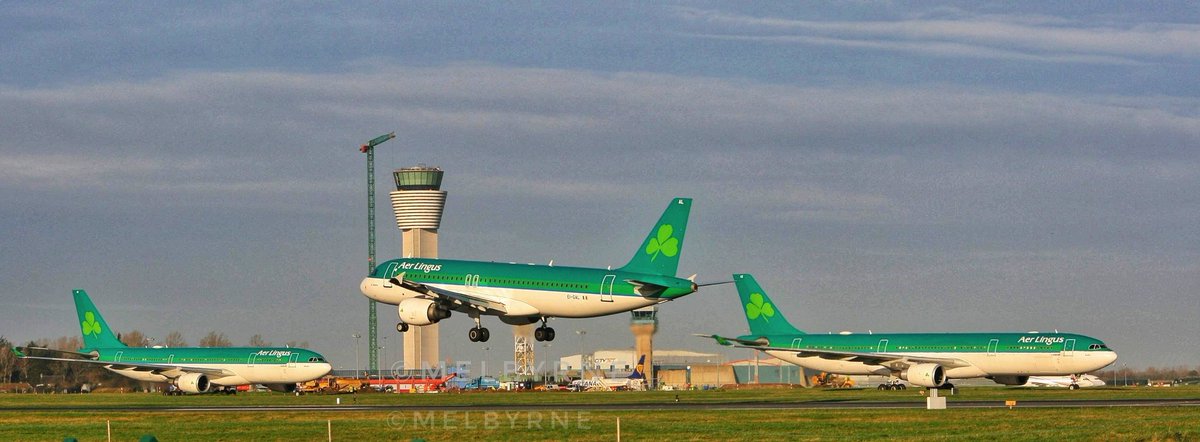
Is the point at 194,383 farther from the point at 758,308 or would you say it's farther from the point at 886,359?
the point at 886,359

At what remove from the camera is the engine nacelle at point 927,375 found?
4163 inches

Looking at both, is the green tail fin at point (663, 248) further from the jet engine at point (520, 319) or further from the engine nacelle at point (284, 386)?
the engine nacelle at point (284, 386)

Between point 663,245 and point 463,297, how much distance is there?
10.9 m

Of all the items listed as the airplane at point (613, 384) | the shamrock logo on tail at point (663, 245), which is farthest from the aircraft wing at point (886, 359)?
the shamrock logo on tail at point (663, 245)

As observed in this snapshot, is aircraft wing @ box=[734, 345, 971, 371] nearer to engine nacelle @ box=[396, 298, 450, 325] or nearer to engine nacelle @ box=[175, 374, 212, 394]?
engine nacelle @ box=[396, 298, 450, 325]

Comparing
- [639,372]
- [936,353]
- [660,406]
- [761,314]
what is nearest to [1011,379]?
[936,353]

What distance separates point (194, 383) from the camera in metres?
126

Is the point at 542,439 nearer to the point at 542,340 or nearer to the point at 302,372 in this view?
the point at 542,340

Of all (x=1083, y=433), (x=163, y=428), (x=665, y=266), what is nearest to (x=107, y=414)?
(x=163, y=428)

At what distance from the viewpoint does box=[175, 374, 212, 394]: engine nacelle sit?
125750 millimetres

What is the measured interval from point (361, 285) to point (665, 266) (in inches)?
745

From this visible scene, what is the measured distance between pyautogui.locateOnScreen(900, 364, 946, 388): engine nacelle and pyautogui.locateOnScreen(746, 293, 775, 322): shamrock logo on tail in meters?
20.9

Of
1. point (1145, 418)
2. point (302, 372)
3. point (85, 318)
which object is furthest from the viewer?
point (85, 318)

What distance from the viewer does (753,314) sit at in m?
128
